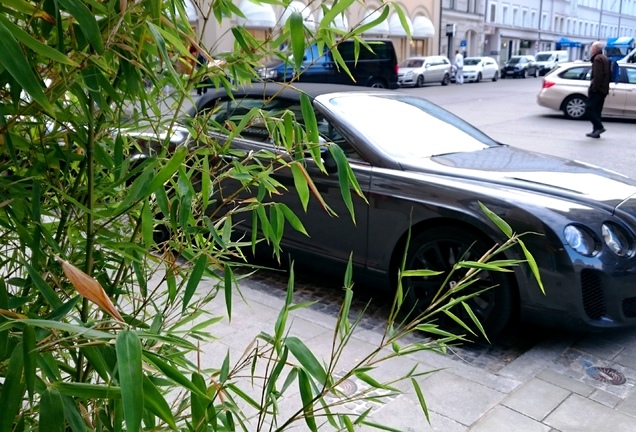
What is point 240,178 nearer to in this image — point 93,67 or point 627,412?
point 93,67

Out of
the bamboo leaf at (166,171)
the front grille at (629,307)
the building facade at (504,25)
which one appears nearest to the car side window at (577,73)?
the building facade at (504,25)

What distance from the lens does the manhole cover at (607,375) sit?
3609mm

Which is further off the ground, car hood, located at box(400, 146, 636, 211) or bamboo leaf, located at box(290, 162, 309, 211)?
bamboo leaf, located at box(290, 162, 309, 211)

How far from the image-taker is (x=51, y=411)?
99 cm

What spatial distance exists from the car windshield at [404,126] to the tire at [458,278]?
0.67 meters

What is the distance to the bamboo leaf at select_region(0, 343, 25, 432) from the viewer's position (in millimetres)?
1004

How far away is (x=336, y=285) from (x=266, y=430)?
215cm

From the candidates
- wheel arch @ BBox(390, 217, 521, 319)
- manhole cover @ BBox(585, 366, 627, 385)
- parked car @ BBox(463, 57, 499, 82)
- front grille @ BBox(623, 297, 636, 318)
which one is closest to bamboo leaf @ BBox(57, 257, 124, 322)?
wheel arch @ BBox(390, 217, 521, 319)

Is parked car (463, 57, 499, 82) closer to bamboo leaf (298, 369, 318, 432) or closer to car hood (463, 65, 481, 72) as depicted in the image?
car hood (463, 65, 481, 72)

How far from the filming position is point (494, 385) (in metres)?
3.52

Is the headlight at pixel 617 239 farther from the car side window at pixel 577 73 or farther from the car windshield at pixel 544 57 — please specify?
the car windshield at pixel 544 57

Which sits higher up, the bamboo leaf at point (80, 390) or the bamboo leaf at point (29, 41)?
the bamboo leaf at point (29, 41)

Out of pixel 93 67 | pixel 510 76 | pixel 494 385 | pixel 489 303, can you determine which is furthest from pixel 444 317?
pixel 510 76

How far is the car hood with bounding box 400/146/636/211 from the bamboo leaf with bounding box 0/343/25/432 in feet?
11.2
